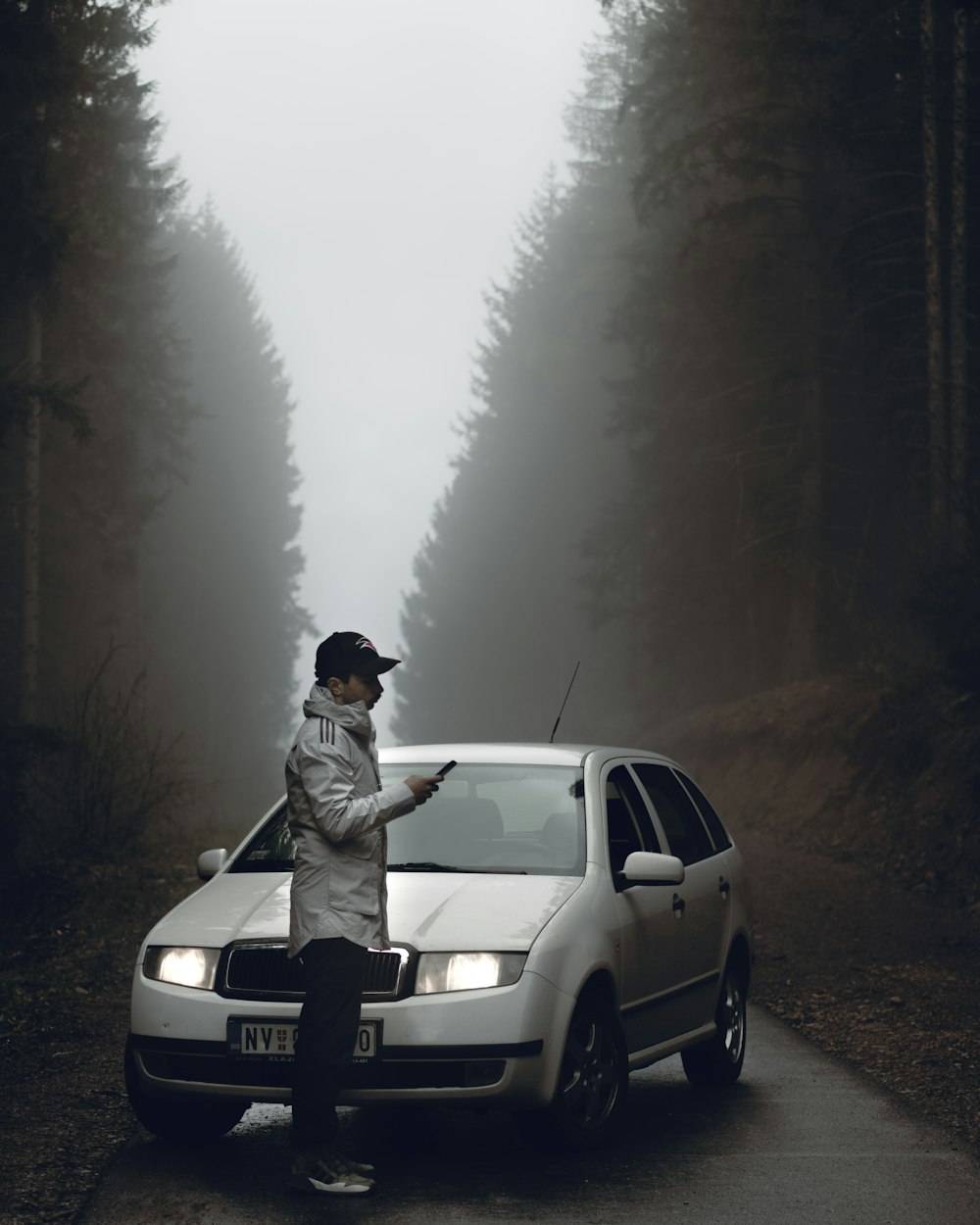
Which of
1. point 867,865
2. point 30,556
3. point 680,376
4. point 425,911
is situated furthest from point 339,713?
point 680,376

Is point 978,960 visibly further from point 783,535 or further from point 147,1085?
point 783,535

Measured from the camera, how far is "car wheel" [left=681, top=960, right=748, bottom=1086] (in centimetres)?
812

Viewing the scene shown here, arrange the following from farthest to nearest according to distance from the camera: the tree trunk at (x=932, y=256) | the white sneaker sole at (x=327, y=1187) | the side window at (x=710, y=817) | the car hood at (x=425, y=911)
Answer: the tree trunk at (x=932, y=256) → the side window at (x=710, y=817) → the car hood at (x=425, y=911) → the white sneaker sole at (x=327, y=1187)

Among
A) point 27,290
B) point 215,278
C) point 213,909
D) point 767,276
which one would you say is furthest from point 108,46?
point 215,278

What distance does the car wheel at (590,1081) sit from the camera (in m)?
6.26

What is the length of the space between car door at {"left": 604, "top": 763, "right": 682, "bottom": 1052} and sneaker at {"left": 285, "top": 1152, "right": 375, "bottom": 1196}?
154cm

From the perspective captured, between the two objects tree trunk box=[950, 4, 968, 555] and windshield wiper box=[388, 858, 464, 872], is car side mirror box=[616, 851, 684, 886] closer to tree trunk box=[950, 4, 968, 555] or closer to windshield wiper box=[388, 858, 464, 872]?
windshield wiper box=[388, 858, 464, 872]

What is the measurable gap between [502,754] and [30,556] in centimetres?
2188

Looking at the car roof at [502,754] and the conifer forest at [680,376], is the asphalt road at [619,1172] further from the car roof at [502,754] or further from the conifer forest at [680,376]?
the conifer forest at [680,376]

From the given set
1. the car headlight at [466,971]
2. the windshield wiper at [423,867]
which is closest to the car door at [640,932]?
the windshield wiper at [423,867]

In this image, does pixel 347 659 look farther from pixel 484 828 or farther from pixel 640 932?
pixel 640 932

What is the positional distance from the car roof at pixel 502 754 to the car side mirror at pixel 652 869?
33.4 inches

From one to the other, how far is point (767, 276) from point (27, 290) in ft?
40.1

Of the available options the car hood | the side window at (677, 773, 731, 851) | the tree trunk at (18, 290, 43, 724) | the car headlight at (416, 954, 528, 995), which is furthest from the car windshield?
the tree trunk at (18, 290, 43, 724)
